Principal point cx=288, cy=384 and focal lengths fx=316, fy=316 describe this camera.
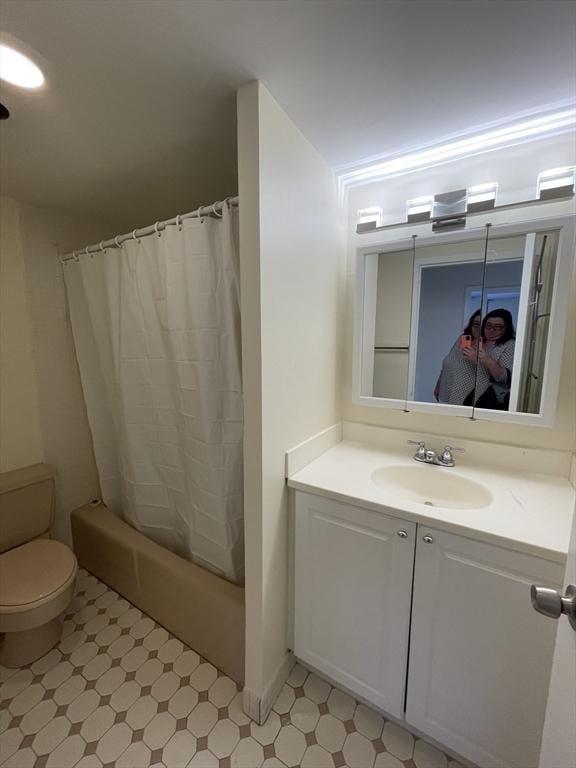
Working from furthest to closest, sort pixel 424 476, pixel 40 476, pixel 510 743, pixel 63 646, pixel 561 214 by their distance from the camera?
pixel 40 476, pixel 63 646, pixel 424 476, pixel 561 214, pixel 510 743

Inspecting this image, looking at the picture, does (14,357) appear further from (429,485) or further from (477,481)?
(477,481)

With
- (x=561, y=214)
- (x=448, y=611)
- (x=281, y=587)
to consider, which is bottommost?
(x=281, y=587)

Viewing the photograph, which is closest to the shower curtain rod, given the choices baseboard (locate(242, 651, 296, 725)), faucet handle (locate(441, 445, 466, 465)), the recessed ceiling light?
the recessed ceiling light

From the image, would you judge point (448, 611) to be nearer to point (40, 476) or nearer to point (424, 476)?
point (424, 476)

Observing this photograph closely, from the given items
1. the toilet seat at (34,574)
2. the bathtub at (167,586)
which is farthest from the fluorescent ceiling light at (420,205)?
the toilet seat at (34,574)

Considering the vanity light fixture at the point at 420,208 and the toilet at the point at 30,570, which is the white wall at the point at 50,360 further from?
the vanity light fixture at the point at 420,208

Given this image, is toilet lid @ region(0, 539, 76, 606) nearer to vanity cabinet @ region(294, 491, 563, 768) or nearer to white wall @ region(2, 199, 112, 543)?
white wall @ region(2, 199, 112, 543)

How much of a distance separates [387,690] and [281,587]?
0.49 m

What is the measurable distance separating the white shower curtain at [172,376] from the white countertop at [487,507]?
422 mm

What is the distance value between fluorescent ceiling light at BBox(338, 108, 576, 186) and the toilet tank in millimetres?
2231

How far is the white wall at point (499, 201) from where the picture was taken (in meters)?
1.21

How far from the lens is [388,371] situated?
1583 mm

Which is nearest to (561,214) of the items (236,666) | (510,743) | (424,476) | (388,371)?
(388,371)

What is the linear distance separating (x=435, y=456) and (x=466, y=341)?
0.53 meters
